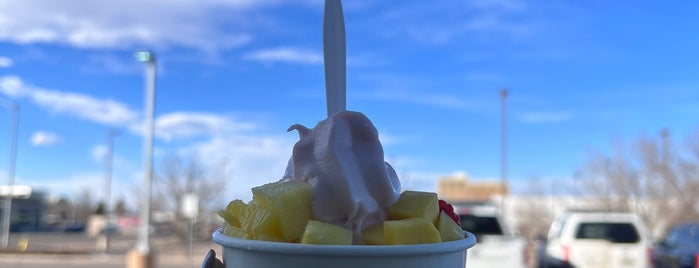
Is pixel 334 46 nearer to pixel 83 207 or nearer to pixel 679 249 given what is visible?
pixel 679 249

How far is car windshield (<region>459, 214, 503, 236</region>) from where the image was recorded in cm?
979

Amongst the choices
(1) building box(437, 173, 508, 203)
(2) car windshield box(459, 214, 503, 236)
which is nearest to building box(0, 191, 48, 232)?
(1) building box(437, 173, 508, 203)

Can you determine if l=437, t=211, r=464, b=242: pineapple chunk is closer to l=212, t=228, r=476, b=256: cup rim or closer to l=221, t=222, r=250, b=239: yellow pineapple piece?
l=212, t=228, r=476, b=256: cup rim

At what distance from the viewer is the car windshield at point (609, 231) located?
390 inches

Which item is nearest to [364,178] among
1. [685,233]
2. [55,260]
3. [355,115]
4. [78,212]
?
[355,115]

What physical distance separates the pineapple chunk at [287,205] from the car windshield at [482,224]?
28.5ft

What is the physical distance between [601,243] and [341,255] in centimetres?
947

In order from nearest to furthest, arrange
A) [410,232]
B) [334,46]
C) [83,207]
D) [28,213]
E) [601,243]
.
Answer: [410,232]
[334,46]
[601,243]
[28,213]
[83,207]

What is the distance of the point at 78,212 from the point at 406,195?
276ft

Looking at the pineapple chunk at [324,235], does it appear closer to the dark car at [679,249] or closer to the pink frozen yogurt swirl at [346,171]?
the pink frozen yogurt swirl at [346,171]

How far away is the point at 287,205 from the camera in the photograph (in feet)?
4.61

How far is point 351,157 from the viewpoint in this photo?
1.61 m

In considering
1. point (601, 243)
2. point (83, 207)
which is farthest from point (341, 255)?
point (83, 207)

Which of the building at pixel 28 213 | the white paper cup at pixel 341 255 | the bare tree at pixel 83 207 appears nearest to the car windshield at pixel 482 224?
the white paper cup at pixel 341 255
